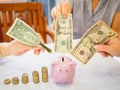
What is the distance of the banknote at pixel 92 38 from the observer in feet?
2.87

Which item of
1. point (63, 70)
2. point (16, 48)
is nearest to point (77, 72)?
point (63, 70)

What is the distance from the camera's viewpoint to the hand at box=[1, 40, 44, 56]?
37.4 inches

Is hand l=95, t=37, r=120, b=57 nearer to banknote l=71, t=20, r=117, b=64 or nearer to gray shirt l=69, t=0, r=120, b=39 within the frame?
banknote l=71, t=20, r=117, b=64

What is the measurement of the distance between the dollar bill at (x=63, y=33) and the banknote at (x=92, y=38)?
4 centimetres

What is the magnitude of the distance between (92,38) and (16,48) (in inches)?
13.4

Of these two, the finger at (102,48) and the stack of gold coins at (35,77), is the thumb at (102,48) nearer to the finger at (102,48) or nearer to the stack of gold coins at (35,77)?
the finger at (102,48)

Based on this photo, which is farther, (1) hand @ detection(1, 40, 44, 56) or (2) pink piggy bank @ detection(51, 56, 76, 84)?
(1) hand @ detection(1, 40, 44, 56)

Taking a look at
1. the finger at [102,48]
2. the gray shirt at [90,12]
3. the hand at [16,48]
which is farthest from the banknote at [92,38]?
the gray shirt at [90,12]

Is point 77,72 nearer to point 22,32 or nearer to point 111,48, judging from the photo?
point 111,48

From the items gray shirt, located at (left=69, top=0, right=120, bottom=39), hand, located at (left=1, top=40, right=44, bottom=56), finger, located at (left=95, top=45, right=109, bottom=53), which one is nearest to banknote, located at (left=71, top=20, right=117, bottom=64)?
finger, located at (left=95, top=45, right=109, bottom=53)

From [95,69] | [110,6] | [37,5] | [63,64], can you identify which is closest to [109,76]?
[95,69]

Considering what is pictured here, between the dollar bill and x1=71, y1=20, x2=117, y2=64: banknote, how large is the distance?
1.5 inches

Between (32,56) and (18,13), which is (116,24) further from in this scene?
(18,13)

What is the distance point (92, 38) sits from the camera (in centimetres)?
89
